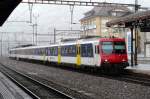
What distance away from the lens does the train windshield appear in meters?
28.8

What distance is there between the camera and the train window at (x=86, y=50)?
99.1 feet

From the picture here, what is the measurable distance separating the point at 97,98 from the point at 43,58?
35461 millimetres

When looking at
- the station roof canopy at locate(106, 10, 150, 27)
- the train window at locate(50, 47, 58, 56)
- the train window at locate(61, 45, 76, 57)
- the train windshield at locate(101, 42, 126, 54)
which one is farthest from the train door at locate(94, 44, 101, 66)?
the train window at locate(50, 47, 58, 56)

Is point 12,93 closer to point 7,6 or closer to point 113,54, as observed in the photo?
point 7,6

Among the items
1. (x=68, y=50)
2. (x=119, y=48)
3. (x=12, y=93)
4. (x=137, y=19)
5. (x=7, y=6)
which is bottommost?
(x=12, y=93)

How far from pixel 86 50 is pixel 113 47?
9.43 ft

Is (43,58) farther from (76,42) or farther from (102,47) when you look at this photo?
(102,47)

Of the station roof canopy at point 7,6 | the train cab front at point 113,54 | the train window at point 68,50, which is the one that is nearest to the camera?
the station roof canopy at point 7,6

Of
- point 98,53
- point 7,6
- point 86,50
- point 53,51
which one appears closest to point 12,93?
point 7,6


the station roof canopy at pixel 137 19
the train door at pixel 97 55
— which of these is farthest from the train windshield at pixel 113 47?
the station roof canopy at pixel 137 19

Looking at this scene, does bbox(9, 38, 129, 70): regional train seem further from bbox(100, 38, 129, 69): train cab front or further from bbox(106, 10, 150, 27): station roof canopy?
bbox(106, 10, 150, 27): station roof canopy

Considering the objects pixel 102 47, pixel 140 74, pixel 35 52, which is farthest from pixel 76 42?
pixel 35 52

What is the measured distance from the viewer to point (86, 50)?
103 feet

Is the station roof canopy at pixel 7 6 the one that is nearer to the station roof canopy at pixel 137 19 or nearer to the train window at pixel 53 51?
the station roof canopy at pixel 137 19
